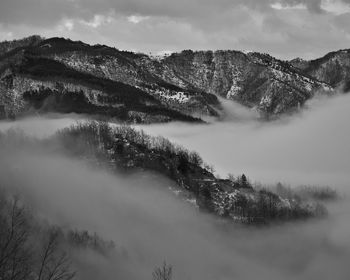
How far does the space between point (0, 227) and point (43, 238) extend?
13092 centimetres

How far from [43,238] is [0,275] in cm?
14954

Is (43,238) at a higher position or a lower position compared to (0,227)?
lower

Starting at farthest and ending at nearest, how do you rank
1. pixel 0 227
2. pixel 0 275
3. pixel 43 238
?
1. pixel 43 238
2. pixel 0 227
3. pixel 0 275

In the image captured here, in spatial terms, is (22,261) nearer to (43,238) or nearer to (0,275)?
(0,275)

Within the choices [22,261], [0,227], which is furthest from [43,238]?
[22,261]

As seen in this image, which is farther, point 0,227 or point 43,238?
point 43,238

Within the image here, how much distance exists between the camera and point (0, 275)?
149ft

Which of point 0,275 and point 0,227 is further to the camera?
point 0,227

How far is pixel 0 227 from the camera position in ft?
210

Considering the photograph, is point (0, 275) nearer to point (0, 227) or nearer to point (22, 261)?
point (22, 261)

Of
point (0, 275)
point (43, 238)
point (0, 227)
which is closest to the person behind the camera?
point (0, 275)

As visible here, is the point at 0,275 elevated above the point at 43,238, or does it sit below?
above

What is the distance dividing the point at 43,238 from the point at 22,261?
147131 millimetres

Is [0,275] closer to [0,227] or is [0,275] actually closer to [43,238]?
[0,227]
